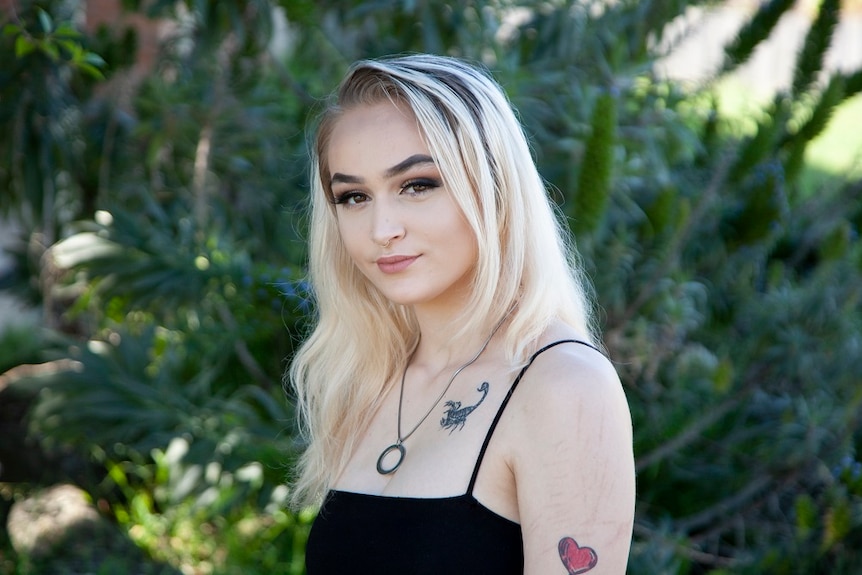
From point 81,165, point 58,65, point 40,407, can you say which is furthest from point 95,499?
point 58,65

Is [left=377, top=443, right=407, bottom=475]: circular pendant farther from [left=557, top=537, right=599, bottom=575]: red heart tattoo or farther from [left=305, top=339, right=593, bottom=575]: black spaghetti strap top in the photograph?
[left=557, top=537, right=599, bottom=575]: red heart tattoo

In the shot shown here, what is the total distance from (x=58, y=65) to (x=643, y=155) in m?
2.34

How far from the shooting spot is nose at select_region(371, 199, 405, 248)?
1845mm

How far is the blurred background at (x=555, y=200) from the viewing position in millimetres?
3508

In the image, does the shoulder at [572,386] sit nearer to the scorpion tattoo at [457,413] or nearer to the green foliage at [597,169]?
the scorpion tattoo at [457,413]

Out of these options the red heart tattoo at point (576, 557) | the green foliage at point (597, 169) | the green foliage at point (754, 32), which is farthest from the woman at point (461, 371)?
the green foliage at point (754, 32)

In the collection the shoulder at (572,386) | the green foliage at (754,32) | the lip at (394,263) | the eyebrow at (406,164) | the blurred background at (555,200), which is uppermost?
the eyebrow at (406,164)

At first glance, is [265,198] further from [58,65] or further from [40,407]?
[40,407]

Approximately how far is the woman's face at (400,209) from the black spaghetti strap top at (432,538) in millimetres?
273

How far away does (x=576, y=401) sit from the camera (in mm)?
1589

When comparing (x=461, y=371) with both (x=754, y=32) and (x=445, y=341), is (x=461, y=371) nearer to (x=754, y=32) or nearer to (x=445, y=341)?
(x=445, y=341)

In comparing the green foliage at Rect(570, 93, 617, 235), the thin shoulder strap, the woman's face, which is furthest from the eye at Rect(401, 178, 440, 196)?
the green foliage at Rect(570, 93, 617, 235)

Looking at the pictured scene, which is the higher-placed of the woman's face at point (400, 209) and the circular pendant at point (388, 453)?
the woman's face at point (400, 209)

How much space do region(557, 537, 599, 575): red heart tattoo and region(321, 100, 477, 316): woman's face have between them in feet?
1.82
